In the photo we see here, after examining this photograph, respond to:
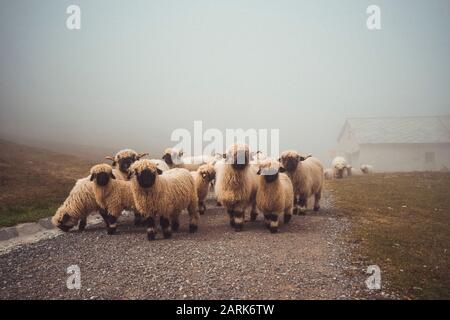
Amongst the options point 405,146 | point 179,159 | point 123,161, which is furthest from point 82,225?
point 405,146

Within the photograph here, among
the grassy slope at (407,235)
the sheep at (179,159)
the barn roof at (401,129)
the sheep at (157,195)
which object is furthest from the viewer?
the barn roof at (401,129)

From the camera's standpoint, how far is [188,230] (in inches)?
368

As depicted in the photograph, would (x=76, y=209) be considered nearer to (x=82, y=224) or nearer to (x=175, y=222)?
(x=82, y=224)

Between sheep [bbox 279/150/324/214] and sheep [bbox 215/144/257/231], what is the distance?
2171 mm

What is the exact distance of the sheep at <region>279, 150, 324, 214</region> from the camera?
10.6 meters

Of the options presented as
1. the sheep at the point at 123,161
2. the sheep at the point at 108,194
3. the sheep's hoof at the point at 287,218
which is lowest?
the sheep's hoof at the point at 287,218

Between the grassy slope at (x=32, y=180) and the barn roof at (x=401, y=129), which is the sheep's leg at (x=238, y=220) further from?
the barn roof at (x=401, y=129)

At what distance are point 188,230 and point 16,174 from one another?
1300 centimetres

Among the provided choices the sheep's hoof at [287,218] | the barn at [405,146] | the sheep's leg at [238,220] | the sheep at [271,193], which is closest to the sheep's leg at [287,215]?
the sheep's hoof at [287,218]

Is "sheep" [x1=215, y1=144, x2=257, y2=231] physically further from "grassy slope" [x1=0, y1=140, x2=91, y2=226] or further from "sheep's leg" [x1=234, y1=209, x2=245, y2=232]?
"grassy slope" [x1=0, y1=140, x2=91, y2=226]

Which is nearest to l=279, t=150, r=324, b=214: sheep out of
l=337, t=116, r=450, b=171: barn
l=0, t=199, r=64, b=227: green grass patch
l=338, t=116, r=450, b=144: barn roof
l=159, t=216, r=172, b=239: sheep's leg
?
l=159, t=216, r=172, b=239: sheep's leg

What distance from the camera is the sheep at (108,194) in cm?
893

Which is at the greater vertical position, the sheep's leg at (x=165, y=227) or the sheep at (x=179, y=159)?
the sheep at (x=179, y=159)

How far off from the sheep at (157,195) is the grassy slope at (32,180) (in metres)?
5.49
